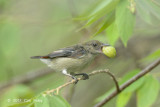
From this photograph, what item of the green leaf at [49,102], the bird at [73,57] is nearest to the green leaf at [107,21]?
the green leaf at [49,102]

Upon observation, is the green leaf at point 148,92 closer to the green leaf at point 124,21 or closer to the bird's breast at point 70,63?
the green leaf at point 124,21

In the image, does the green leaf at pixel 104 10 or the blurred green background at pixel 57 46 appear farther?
the blurred green background at pixel 57 46

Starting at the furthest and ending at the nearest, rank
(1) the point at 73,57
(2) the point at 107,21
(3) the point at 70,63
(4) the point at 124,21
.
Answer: (1) the point at 73,57 → (3) the point at 70,63 → (2) the point at 107,21 → (4) the point at 124,21

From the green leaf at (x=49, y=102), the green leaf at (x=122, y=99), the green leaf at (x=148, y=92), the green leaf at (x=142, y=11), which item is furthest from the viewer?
the green leaf at (x=122, y=99)

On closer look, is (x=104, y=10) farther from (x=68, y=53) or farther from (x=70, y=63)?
(x=68, y=53)

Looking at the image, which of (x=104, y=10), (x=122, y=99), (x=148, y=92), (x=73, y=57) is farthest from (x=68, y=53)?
(x=104, y=10)

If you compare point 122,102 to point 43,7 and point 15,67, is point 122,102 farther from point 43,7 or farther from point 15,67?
point 43,7

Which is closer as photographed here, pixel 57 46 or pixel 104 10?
pixel 104 10

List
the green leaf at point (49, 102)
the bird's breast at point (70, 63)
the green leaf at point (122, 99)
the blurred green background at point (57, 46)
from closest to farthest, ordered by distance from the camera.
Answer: the green leaf at point (49, 102) → the green leaf at point (122, 99) → the bird's breast at point (70, 63) → the blurred green background at point (57, 46)
